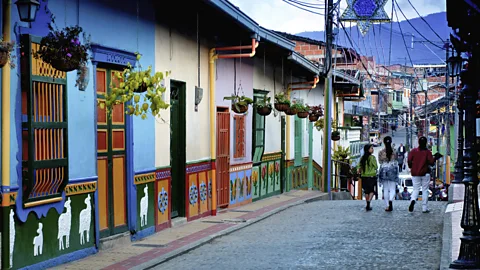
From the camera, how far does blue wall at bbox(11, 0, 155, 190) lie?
9328 millimetres

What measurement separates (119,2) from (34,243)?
13.5 ft

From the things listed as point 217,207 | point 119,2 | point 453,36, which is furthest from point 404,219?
point 119,2

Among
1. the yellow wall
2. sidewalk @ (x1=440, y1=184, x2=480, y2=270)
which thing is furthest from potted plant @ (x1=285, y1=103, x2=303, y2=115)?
sidewalk @ (x1=440, y1=184, x2=480, y2=270)

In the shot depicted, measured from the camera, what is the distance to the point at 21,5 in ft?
26.2

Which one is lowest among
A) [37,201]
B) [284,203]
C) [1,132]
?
[284,203]

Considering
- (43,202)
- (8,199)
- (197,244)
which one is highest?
(8,199)

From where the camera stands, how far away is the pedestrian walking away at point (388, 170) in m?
16.0

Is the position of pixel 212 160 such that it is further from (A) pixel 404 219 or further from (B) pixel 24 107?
(B) pixel 24 107

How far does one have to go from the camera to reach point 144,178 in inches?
478

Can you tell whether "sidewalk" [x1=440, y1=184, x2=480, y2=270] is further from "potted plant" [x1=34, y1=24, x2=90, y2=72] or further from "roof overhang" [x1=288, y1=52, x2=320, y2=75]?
"roof overhang" [x1=288, y1=52, x2=320, y2=75]

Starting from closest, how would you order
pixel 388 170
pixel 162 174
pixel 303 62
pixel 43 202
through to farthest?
pixel 43 202 → pixel 162 174 → pixel 388 170 → pixel 303 62

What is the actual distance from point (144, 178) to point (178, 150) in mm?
2155

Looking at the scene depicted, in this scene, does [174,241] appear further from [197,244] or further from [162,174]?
[162,174]

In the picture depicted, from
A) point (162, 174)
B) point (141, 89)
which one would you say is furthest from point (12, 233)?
point (162, 174)
